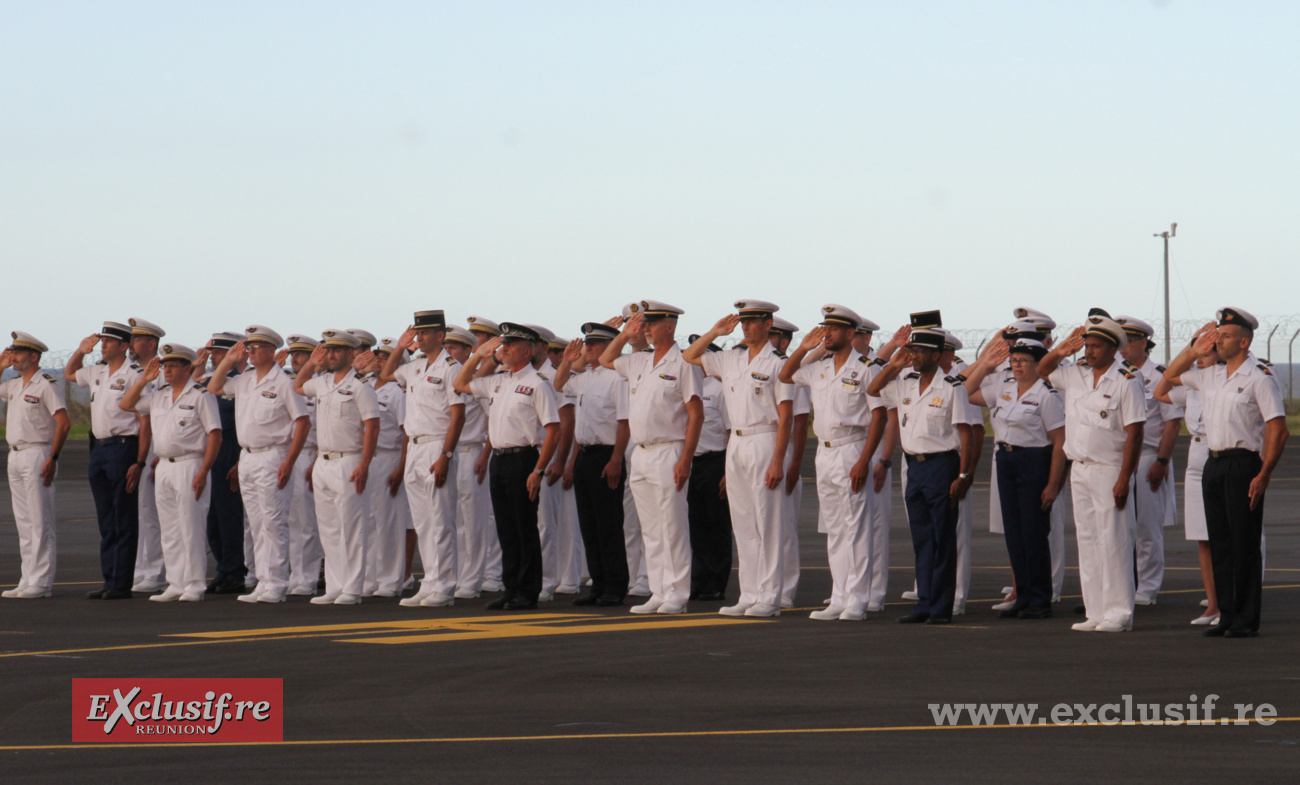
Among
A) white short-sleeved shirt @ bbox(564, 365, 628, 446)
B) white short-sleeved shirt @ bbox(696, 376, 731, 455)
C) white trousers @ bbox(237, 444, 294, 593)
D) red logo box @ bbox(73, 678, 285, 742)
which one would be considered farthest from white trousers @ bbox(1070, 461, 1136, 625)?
white trousers @ bbox(237, 444, 294, 593)

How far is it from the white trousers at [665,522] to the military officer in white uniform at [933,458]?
1679 millimetres

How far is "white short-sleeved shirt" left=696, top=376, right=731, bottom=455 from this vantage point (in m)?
14.1

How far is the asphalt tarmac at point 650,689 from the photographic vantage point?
6762mm

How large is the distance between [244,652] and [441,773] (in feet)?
12.6

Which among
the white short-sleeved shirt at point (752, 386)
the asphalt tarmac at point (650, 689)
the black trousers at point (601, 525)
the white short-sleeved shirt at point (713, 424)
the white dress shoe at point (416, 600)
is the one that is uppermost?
the white short-sleeved shirt at point (752, 386)

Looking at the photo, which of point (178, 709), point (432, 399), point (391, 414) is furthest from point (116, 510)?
point (178, 709)

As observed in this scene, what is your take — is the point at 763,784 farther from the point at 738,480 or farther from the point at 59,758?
the point at 738,480

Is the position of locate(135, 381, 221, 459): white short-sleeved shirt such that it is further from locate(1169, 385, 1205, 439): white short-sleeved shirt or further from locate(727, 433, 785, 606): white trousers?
locate(1169, 385, 1205, 439): white short-sleeved shirt

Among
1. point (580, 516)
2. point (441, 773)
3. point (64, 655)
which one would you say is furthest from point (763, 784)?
point (580, 516)

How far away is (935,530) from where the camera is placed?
11695 millimetres

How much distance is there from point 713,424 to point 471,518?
2.15 metres

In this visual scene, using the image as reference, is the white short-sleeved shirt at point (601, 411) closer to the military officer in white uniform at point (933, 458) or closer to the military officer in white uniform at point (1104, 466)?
the military officer in white uniform at point (933, 458)

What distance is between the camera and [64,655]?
1010 centimetres

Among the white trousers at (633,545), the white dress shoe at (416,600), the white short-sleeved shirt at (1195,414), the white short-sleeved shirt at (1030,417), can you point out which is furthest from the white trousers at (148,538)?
the white short-sleeved shirt at (1195,414)
